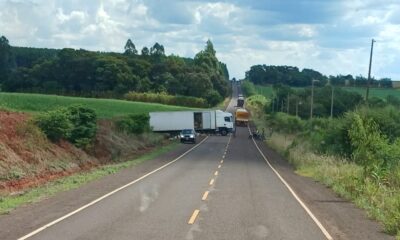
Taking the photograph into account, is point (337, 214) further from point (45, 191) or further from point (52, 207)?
point (45, 191)

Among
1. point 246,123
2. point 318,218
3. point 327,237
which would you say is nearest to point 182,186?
point 318,218

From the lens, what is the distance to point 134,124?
5959 cm

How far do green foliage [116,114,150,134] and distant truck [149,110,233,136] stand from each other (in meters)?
9.79

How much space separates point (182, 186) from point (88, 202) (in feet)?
21.2

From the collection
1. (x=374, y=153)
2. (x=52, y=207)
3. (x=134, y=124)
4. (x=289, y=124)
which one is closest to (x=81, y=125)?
(x=134, y=124)

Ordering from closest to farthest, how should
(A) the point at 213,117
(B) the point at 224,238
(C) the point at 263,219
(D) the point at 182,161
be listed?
(B) the point at 224,238 < (C) the point at 263,219 < (D) the point at 182,161 < (A) the point at 213,117

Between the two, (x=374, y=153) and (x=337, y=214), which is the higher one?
(x=374, y=153)

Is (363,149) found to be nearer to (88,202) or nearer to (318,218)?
(318,218)

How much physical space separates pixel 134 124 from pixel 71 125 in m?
20.0

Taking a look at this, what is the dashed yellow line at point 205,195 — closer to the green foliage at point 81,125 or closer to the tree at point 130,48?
the green foliage at point 81,125

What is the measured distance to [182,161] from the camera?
138 feet

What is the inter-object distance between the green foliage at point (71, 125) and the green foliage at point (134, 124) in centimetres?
1411

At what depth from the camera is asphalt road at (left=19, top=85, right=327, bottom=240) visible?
13438 mm

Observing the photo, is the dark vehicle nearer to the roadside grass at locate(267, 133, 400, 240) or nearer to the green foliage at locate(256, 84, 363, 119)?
the roadside grass at locate(267, 133, 400, 240)
